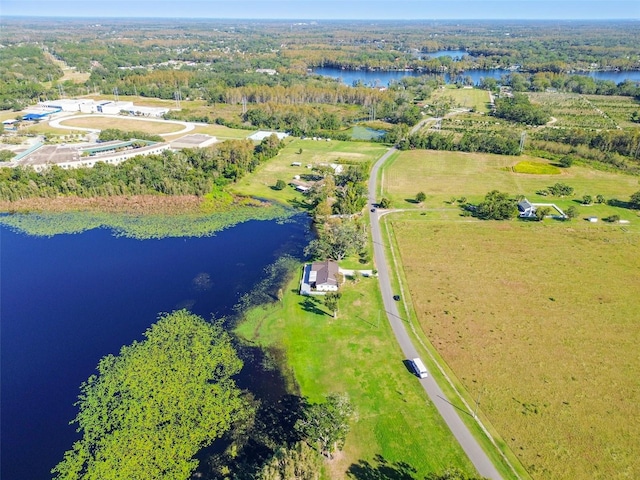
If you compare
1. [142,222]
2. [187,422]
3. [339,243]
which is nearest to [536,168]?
[339,243]

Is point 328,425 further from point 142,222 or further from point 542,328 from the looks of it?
point 142,222

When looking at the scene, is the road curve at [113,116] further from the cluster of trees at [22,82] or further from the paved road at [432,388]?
the paved road at [432,388]

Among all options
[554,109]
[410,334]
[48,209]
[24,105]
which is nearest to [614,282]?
[410,334]

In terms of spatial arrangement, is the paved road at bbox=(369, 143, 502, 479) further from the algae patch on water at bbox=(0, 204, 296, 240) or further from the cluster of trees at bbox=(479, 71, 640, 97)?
the cluster of trees at bbox=(479, 71, 640, 97)

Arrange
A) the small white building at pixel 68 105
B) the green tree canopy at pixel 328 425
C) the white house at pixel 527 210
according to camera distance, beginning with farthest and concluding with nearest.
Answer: the small white building at pixel 68 105, the white house at pixel 527 210, the green tree canopy at pixel 328 425

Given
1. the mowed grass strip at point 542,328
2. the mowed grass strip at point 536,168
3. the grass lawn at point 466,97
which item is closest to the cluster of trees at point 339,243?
the mowed grass strip at point 542,328

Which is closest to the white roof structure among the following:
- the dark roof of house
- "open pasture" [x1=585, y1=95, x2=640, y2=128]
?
the dark roof of house
